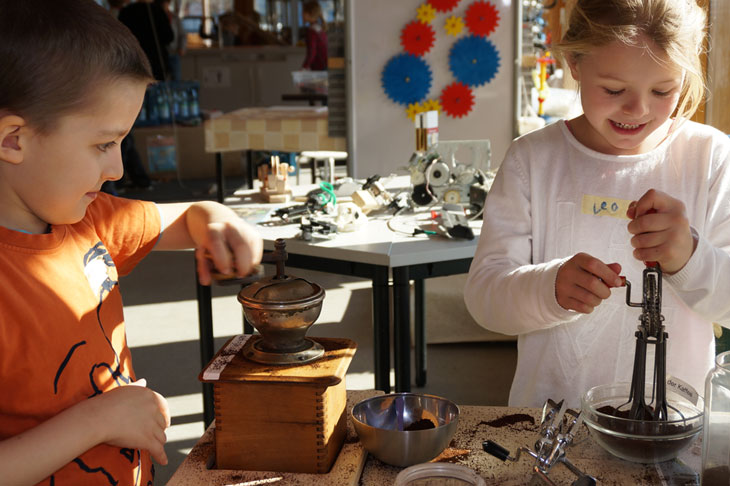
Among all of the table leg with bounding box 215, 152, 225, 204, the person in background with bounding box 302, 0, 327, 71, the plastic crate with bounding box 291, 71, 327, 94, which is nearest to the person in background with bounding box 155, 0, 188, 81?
the person in background with bounding box 302, 0, 327, 71

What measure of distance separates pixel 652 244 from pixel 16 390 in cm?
87

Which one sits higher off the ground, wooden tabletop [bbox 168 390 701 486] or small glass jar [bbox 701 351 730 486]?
small glass jar [bbox 701 351 730 486]

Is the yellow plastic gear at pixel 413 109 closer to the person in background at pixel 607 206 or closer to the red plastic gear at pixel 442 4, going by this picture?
the red plastic gear at pixel 442 4

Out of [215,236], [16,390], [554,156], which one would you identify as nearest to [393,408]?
[215,236]

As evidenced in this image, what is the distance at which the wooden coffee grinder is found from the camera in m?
1.00

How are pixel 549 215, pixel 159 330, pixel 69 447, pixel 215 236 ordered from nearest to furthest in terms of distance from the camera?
pixel 69 447
pixel 215 236
pixel 549 215
pixel 159 330

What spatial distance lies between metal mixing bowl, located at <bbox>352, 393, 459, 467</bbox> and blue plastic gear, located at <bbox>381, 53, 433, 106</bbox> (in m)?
3.18

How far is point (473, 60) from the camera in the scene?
411cm

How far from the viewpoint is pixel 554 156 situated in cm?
145

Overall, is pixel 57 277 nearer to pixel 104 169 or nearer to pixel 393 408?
pixel 104 169

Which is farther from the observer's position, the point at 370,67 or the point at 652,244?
the point at 370,67

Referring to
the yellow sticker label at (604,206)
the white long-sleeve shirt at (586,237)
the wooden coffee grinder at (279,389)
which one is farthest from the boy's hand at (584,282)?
the wooden coffee grinder at (279,389)

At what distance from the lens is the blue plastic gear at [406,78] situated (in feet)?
13.4

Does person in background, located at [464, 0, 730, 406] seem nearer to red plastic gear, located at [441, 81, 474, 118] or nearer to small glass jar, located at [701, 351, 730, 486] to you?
small glass jar, located at [701, 351, 730, 486]
